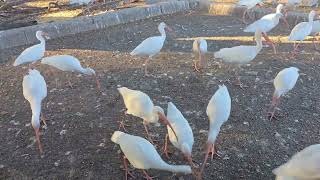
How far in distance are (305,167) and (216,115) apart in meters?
1.29

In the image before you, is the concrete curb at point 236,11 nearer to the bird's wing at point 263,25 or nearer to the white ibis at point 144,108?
the bird's wing at point 263,25

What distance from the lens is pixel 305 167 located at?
2947 millimetres

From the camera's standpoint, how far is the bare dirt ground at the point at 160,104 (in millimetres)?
4203

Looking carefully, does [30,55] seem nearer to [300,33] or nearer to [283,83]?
[283,83]

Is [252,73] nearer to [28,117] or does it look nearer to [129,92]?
[129,92]

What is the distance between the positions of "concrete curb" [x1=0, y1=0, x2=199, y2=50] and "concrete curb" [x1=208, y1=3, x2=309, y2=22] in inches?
20.6

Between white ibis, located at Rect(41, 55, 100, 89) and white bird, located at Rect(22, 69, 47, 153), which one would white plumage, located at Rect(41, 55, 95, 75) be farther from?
white bird, located at Rect(22, 69, 47, 153)

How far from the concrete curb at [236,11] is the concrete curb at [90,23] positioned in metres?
0.52

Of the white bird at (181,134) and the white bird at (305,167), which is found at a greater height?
the white bird at (305,167)

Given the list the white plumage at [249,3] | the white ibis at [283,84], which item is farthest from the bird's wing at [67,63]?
the white plumage at [249,3]

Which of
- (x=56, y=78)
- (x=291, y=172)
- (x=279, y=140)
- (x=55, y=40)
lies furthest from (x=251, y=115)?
(x=55, y=40)

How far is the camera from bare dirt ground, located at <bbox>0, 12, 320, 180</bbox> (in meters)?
4.20

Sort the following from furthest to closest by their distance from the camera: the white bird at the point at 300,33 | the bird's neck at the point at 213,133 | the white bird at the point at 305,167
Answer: the white bird at the point at 300,33
the bird's neck at the point at 213,133
the white bird at the point at 305,167

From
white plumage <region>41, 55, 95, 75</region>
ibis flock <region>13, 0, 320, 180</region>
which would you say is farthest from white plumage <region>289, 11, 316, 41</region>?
white plumage <region>41, 55, 95, 75</region>
